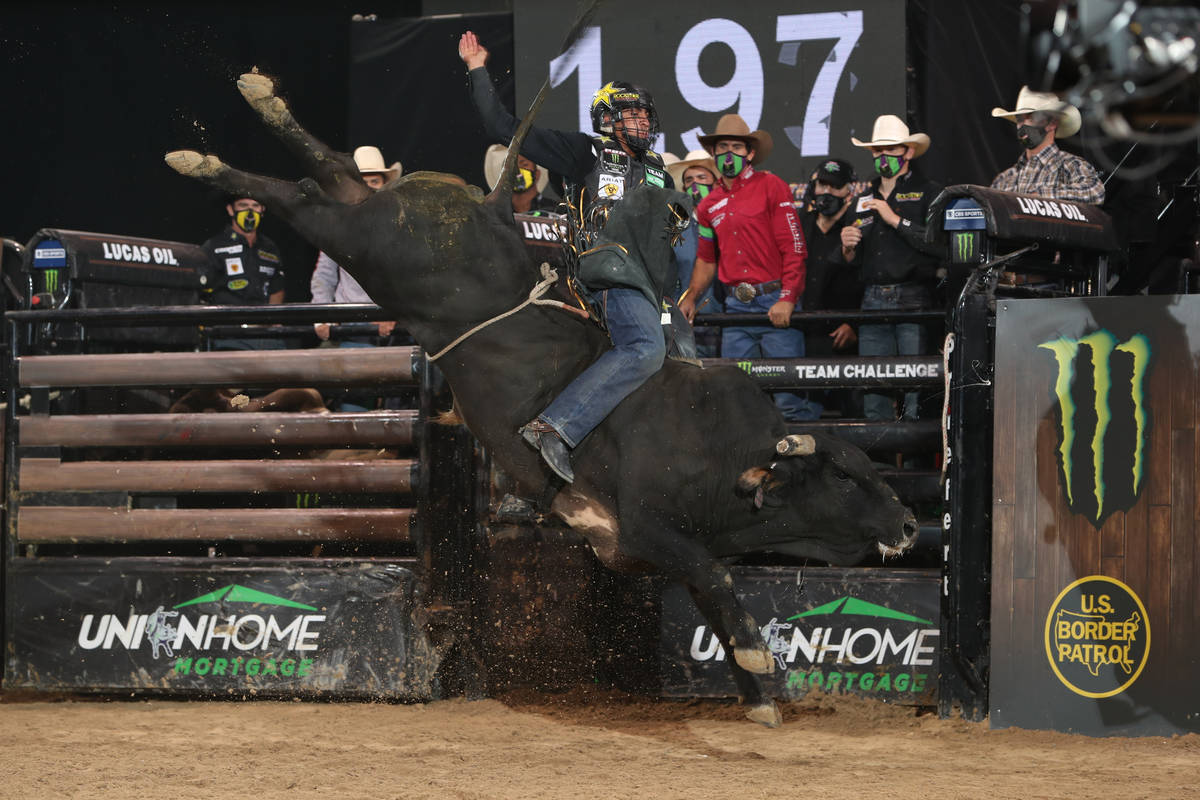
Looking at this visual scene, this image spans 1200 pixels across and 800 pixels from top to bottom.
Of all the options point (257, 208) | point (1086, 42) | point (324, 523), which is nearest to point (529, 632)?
point (324, 523)

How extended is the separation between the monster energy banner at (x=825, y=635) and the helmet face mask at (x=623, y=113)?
7.36 feet

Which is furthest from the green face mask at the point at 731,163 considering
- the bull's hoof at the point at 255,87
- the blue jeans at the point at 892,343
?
the bull's hoof at the point at 255,87

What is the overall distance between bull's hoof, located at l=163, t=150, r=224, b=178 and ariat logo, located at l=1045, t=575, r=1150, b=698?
426 cm

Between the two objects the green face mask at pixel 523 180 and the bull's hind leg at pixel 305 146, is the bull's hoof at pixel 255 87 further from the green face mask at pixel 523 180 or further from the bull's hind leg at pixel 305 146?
the green face mask at pixel 523 180

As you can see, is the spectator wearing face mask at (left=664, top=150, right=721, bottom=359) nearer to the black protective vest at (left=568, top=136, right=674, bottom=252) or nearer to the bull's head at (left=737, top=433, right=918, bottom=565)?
the black protective vest at (left=568, top=136, right=674, bottom=252)

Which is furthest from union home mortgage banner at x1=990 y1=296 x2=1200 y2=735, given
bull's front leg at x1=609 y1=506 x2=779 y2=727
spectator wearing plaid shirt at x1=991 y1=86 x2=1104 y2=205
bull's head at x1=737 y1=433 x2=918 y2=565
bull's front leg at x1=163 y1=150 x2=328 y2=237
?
bull's front leg at x1=163 y1=150 x2=328 y2=237

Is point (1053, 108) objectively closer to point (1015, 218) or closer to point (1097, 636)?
point (1015, 218)

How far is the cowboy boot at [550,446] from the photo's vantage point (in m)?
5.29

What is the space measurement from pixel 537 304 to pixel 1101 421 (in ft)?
8.73

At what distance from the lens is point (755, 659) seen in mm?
5039

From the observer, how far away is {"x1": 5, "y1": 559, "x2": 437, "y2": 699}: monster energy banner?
21.0 feet

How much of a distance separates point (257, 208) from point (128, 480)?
3316 mm

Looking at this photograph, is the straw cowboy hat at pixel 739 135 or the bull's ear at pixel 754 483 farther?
the straw cowboy hat at pixel 739 135

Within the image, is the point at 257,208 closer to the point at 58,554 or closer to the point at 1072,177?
the point at 58,554
